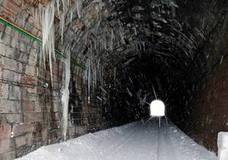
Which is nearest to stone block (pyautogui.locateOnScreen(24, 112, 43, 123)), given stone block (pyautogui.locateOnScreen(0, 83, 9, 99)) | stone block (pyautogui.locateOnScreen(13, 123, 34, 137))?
stone block (pyautogui.locateOnScreen(13, 123, 34, 137))

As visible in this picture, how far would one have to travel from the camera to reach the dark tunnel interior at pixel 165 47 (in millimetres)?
9156

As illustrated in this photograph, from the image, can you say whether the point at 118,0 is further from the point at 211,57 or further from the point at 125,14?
the point at 211,57

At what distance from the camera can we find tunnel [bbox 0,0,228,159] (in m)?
6.43

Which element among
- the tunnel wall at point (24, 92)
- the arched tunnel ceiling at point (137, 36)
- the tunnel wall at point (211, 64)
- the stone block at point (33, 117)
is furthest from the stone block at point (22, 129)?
the tunnel wall at point (211, 64)

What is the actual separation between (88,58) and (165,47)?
4.58m

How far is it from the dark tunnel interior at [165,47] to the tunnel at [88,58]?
1.5 inches

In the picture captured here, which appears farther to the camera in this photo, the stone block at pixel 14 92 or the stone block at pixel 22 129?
the stone block at pixel 22 129

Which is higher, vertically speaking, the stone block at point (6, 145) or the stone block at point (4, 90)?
the stone block at point (4, 90)

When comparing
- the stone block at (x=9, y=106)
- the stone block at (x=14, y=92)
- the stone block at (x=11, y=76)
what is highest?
the stone block at (x=11, y=76)

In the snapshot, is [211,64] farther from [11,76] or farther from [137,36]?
[11,76]

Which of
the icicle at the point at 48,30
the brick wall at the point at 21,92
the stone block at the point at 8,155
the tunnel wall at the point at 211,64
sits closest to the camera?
the stone block at the point at 8,155

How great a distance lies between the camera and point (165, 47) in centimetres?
1530

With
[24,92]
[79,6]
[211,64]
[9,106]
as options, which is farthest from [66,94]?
[211,64]

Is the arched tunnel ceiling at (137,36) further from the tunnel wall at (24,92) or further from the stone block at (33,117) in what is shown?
the stone block at (33,117)
